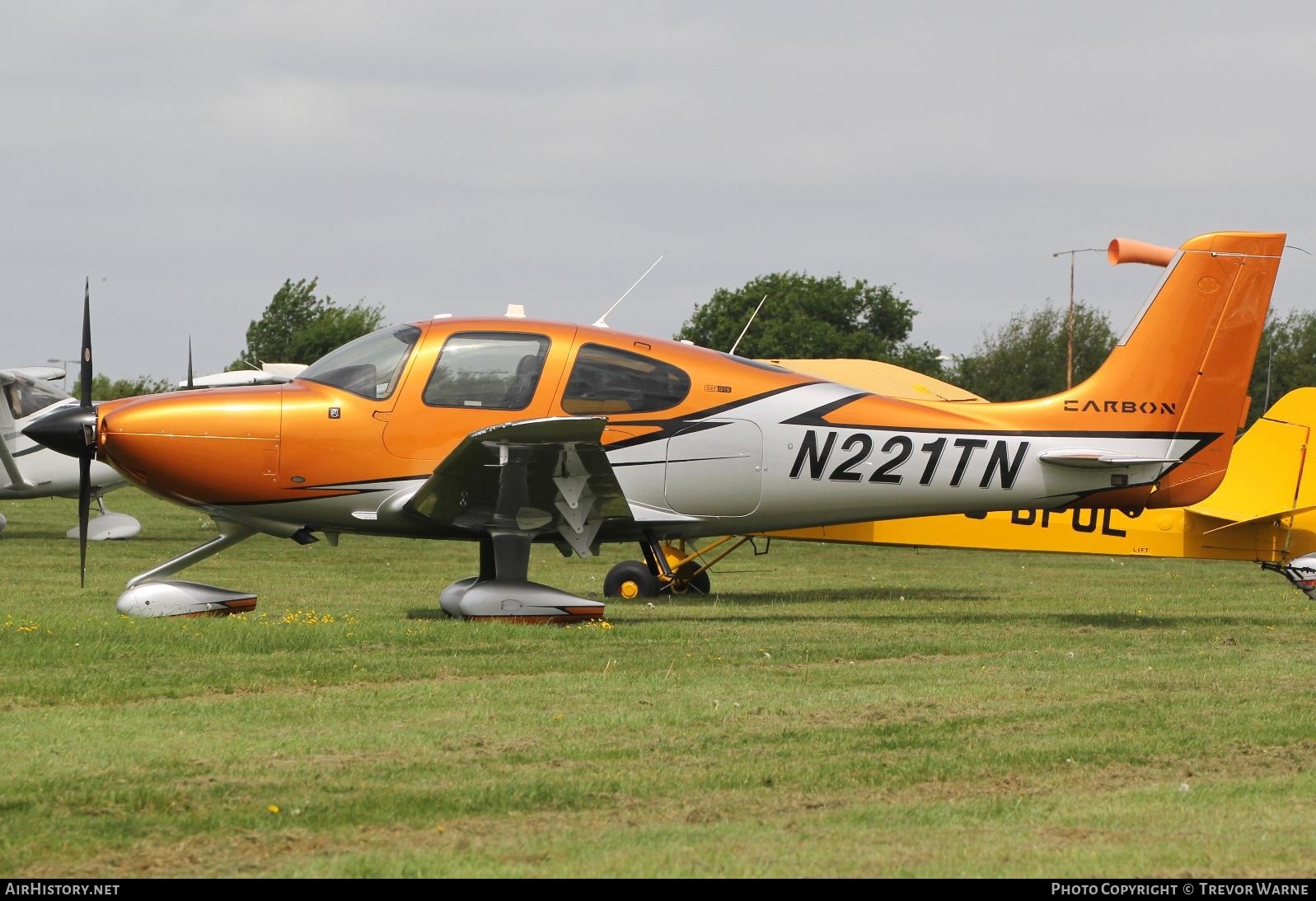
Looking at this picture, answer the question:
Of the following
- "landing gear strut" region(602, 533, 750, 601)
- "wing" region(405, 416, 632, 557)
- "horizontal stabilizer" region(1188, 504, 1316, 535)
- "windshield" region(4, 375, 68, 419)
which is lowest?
"landing gear strut" region(602, 533, 750, 601)

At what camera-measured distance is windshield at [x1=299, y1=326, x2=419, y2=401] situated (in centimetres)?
1162

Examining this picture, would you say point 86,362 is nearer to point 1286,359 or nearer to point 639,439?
point 639,439

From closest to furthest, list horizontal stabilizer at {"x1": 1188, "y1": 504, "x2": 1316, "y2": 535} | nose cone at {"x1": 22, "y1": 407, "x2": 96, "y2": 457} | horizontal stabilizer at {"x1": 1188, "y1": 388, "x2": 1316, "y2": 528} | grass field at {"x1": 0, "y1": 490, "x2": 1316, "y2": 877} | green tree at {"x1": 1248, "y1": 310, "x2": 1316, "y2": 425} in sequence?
grass field at {"x1": 0, "y1": 490, "x2": 1316, "y2": 877} → nose cone at {"x1": 22, "y1": 407, "x2": 96, "y2": 457} → horizontal stabilizer at {"x1": 1188, "y1": 504, "x2": 1316, "y2": 535} → horizontal stabilizer at {"x1": 1188, "y1": 388, "x2": 1316, "y2": 528} → green tree at {"x1": 1248, "y1": 310, "x2": 1316, "y2": 425}

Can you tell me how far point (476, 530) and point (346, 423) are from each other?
1328mm

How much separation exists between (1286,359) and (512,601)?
68155 mm

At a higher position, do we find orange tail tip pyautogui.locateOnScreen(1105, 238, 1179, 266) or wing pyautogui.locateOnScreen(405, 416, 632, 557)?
orange tail tip pyautogui.locateOnScreen(1105, 238, 1179, 266)

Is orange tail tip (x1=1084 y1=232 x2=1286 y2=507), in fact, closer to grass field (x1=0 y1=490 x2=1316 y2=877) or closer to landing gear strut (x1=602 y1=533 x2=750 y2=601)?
grass field (x1=0 y1=490 x2=1316 y2=877)

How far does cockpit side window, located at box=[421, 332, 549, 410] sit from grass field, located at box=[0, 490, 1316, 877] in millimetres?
1837

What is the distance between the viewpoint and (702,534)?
12.9 m

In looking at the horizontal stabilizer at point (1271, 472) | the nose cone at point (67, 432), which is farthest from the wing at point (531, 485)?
the horizontal stabilizer at point (1271, 472)

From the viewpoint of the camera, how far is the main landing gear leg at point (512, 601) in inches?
434

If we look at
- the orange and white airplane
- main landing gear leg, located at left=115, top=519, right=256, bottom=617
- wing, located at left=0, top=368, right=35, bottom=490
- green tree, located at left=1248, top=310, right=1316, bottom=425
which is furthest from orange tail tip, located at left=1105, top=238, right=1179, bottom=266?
green tree, located at left=1248, top=310, right=1316, bottom=425

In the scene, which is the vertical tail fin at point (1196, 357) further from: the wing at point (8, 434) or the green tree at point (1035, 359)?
the green tree at point (1035, 359)

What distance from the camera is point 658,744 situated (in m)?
6.54
